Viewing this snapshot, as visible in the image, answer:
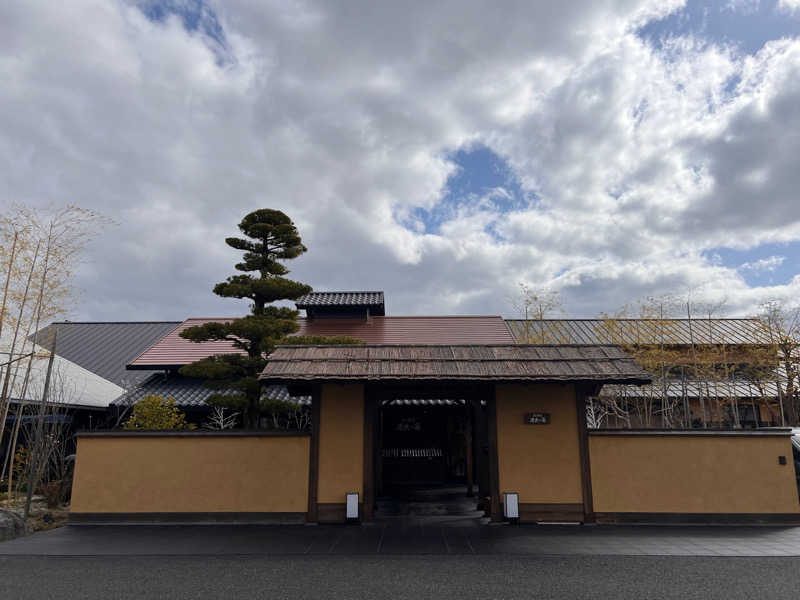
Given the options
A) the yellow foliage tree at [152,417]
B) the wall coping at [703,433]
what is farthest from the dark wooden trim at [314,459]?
the wall coping at [703,433]

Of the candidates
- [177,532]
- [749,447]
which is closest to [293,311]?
[177,532]

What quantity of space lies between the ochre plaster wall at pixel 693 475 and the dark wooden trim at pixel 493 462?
156cm

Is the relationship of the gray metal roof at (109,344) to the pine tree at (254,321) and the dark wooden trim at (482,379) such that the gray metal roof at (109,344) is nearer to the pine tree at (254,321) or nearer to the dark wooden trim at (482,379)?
the pine tree at (254,321)

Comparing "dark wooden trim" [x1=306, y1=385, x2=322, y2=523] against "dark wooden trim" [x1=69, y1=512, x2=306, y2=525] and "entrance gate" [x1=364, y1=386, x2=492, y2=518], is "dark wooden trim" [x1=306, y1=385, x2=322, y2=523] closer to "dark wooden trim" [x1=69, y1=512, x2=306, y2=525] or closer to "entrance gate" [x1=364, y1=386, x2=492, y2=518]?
"dark wooden trim" [x1=69, y1=512, x2=306, y2=525]

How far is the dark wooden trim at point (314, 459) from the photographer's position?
25.5 feet

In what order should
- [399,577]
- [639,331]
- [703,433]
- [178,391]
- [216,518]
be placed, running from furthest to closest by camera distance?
[639,331] < [178,391] < [703,433] < [216,518] < [399,577]

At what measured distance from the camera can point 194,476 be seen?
7.95m

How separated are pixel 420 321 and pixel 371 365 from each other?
934 centimetres

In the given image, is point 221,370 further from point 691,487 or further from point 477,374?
point 691,487

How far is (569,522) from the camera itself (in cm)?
773

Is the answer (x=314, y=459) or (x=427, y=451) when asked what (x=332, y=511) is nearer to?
(x=314, y=459)

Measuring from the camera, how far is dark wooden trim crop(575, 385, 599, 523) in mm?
7747

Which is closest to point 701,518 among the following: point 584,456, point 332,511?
point 584,456

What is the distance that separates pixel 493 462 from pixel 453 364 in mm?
1795
